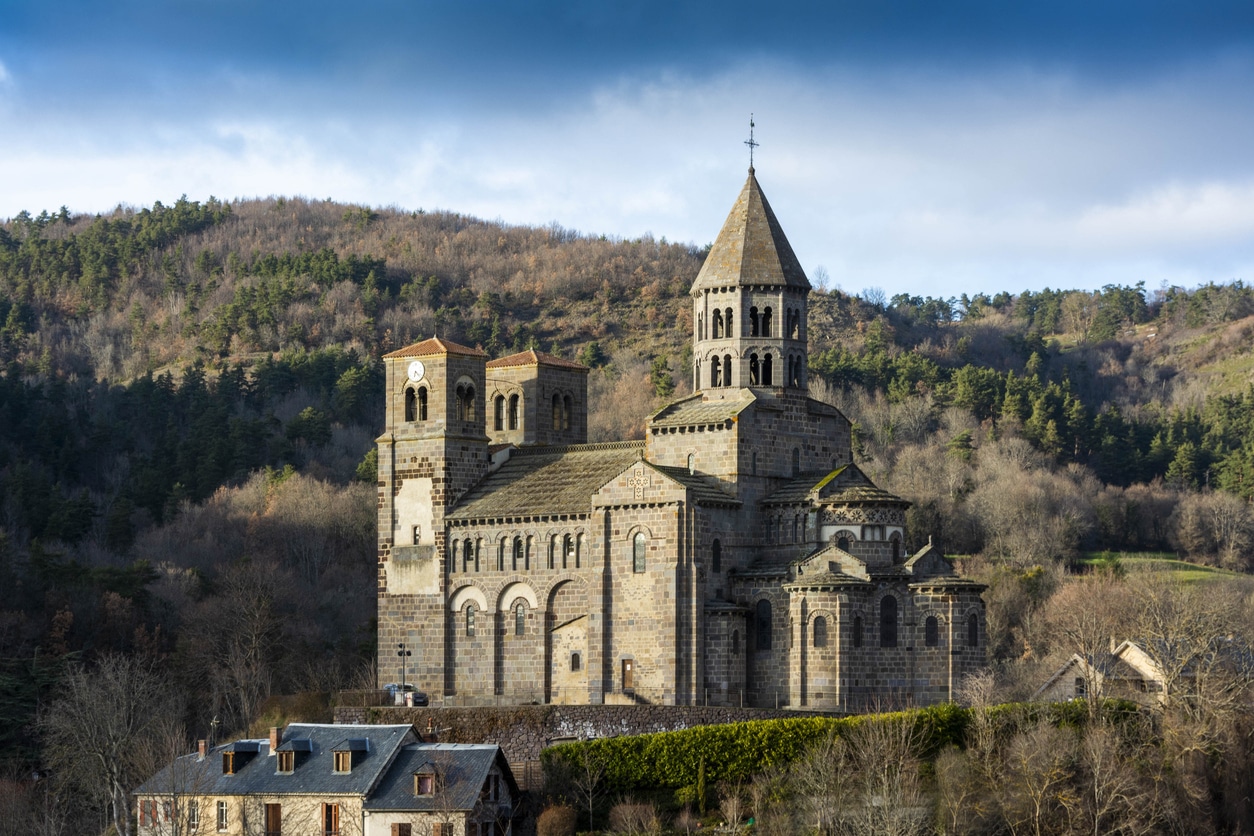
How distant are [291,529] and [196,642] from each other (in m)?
26.0

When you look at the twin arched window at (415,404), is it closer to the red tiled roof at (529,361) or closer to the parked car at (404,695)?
the red tiled roof at (529,361)

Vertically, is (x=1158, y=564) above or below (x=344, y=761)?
above

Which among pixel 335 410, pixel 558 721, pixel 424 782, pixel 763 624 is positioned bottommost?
pixel 424 782

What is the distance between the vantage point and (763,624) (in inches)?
2862

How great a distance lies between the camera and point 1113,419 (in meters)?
137

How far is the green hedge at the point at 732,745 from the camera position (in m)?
63.9

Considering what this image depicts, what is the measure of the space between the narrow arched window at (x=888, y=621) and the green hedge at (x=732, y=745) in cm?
538

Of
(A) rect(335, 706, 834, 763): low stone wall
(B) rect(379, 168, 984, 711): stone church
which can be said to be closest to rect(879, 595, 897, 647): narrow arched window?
(B) rect(379, 168, 984, 711): stone church

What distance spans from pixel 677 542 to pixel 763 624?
164 inches

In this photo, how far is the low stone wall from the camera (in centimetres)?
6800

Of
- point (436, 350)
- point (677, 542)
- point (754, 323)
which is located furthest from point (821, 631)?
point (436, 350)

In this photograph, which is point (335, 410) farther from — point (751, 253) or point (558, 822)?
point (558, 822)

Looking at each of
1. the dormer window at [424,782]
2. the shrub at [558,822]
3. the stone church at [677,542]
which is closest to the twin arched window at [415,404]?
the stone church at [677,542]

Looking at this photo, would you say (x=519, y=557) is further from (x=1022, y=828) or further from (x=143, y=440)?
(x=143, y=440)
